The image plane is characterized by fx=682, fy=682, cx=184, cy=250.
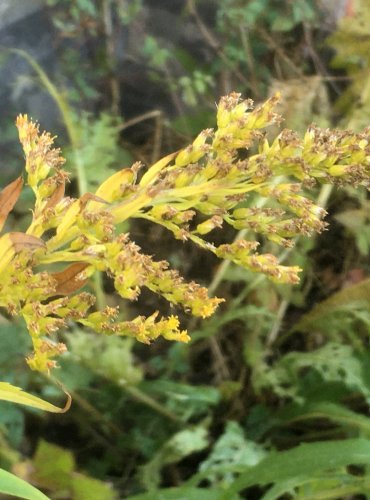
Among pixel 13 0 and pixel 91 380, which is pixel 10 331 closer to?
pixel 91 380

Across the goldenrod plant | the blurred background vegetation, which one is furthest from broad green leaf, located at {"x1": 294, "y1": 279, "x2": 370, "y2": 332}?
the goldenrod plant

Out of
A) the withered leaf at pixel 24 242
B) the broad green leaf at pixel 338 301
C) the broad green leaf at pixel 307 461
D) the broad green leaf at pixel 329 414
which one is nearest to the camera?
the withered leaf at pixel 24 242

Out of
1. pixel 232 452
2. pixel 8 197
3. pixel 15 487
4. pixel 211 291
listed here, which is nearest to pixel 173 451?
pixel 232 452

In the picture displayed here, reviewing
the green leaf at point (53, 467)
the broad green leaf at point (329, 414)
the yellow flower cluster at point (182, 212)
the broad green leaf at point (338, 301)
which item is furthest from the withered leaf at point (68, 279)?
the broad green leaf at point (338, 301)

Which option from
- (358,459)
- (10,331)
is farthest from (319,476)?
(10,331)

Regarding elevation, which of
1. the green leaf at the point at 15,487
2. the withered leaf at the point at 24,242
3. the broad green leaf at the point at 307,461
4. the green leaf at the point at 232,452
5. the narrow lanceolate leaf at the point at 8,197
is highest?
the green leaf at the point at 232,452

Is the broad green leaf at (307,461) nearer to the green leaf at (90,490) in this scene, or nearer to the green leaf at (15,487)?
the green leaf at (90,490)
